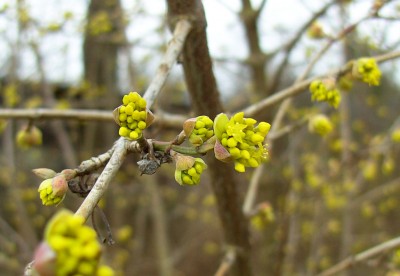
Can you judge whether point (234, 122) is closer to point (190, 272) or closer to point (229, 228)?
point (229, 228)

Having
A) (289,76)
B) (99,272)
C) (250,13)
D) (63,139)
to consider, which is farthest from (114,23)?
(99,272)

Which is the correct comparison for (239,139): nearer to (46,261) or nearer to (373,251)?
(46,261)

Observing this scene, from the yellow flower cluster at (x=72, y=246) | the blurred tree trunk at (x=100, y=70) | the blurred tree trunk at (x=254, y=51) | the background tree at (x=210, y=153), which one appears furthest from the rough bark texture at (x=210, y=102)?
the blurred tree trunk at (x=100, y=70)

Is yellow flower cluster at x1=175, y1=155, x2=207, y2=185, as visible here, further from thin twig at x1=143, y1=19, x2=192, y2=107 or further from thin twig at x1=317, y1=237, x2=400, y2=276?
thin twig at x1=317, y1=237, x2=400, y2=276

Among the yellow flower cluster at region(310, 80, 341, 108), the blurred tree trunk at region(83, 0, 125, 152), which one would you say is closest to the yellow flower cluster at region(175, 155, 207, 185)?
the yellow flower cluster at region(310, 80, 341, 108)

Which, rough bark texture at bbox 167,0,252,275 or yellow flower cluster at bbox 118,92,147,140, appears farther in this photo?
rough bark texture at bbox 167,0,252,275
